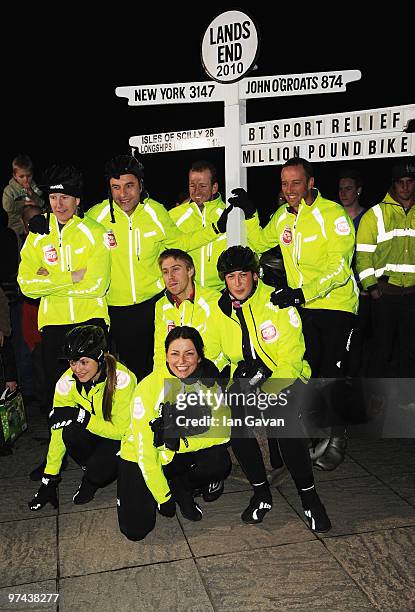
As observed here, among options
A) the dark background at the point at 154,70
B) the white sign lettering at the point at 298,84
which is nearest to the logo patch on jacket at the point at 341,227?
the white sign lettering at the point at 298,84

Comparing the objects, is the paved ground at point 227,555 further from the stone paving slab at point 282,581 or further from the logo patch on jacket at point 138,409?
the logo patch on jacket at point 138,409

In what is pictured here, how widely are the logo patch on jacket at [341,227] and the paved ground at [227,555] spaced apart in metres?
1.72

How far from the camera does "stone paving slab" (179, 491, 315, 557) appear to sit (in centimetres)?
359

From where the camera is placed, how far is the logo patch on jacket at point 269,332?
12.9ft

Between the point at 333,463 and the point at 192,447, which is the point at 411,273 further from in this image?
the point at 192,447

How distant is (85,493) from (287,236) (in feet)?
7.39

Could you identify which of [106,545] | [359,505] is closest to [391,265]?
[359,505]

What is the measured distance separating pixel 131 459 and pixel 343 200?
4029mm

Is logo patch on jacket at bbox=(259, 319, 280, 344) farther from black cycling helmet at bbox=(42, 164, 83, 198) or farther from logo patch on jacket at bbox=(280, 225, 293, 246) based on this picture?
black cycling helmet at bbox=(42, 164, 83, 198)

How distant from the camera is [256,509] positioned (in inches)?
153

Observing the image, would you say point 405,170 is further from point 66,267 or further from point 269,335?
point 66,267

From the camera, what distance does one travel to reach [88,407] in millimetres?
4180

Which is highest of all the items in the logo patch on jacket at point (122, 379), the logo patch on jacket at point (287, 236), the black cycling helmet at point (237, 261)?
the logo patch on jacket at point (287, 236)

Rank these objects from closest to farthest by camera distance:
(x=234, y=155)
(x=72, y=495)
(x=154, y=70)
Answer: (x=72, y=495), (x=234, y=155), (x=154, y=70)
